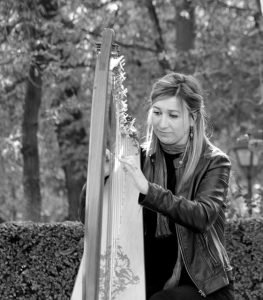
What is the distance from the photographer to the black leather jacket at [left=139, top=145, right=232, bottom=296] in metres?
2.62

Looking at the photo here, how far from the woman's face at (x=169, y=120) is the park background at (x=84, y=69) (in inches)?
141

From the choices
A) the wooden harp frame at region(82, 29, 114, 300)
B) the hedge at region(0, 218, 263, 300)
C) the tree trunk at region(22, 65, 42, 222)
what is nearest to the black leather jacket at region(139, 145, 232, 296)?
the wooden harp frame at region(82, 29, 114, 300)

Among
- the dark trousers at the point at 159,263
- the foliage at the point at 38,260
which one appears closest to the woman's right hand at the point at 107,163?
the dark trousers at the point at 159,263

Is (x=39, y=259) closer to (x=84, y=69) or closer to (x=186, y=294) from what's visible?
(x=186, y=294)

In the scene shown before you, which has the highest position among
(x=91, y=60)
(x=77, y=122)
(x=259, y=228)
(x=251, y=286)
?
(x=91, y=60)

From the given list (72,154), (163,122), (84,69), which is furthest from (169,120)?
(72,154)

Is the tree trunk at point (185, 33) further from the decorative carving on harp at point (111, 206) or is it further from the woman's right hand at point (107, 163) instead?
the woman's right hand at point (107, 163)

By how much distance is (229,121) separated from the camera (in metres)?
12.8

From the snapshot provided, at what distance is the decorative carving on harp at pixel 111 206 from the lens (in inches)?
82.7

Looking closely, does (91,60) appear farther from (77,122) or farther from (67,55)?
(77,122)

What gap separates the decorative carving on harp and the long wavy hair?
154mm

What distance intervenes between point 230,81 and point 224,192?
8154 mm

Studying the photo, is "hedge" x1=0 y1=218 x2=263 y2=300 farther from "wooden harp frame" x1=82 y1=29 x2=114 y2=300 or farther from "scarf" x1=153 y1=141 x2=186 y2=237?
"wooden harp frame" x1=82 y1=29 x2=114 y2=300

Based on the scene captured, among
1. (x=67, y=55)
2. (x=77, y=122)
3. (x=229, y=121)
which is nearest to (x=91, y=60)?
(x=67, y=55)
